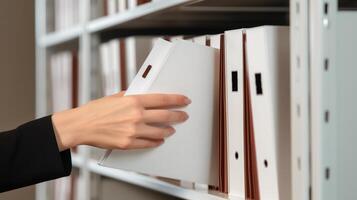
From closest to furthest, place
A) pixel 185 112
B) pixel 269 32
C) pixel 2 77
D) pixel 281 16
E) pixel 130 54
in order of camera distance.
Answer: pixel 269 32, pixel 185 112, pixel 281 16, pixel 130 54, pixel 2 77

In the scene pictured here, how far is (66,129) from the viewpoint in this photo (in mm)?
1136

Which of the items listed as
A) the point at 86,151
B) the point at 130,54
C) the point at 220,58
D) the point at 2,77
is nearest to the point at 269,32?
the point at 220,58

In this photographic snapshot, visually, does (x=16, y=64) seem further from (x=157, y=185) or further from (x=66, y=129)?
(x=66, y=129)

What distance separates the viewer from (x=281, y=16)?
1643 millimetres

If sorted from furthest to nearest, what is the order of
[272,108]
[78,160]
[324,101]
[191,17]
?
[78,160], [191,17], [272,108], [324,101]

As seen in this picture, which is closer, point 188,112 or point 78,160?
point 188,112

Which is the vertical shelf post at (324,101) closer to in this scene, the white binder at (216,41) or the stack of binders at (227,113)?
the stack of binders at (227,113)

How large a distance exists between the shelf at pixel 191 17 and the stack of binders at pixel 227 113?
147mm

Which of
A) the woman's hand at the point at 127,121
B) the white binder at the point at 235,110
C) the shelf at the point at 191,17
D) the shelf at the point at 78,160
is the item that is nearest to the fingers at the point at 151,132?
the woman's hand at the point at 127,121

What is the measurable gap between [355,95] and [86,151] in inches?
43.8

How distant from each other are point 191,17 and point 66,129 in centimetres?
60

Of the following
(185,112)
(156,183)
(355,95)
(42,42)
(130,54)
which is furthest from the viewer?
(42,42)

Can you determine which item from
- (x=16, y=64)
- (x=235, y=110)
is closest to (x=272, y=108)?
(x=235, y=110)

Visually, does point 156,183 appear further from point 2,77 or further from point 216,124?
point 2,77
